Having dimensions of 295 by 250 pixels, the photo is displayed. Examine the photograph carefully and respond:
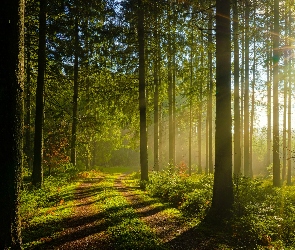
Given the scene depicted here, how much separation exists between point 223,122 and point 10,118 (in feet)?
20.7

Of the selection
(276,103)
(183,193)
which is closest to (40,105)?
(183,193)

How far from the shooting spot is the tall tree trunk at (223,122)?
9.07m

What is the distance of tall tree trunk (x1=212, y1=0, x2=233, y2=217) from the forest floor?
A: 118 centimetres

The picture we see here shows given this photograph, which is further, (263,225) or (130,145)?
(130,145)

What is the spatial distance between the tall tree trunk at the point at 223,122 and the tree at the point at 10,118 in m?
5.96

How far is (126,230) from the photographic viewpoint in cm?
782

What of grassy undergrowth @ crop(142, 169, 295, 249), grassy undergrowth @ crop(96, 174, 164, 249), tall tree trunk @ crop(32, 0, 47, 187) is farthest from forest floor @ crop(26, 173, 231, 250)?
tall tree trunk @ crop(32, 0, 47, 187)

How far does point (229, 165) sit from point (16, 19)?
7.30 m

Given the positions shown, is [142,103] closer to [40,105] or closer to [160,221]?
[40,105]

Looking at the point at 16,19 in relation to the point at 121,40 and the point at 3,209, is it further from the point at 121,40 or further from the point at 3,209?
the point at 121,40

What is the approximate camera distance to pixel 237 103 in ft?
57.6

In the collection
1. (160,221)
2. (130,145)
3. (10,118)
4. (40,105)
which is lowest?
(160,221)

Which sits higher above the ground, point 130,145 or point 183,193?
point 130,145

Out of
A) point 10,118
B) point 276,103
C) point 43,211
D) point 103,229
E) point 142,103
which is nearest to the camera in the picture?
point 10,118
